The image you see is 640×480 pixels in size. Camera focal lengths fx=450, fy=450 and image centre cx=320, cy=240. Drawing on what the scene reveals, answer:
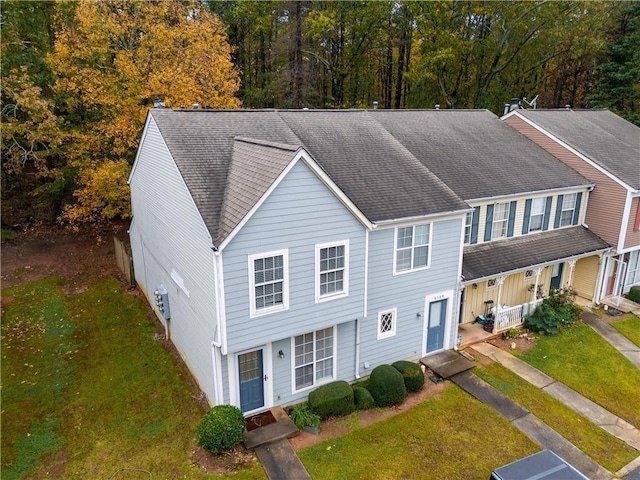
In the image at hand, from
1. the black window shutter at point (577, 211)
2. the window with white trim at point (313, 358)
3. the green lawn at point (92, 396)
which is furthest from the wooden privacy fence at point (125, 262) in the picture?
the black window shutter at point (577, 211)

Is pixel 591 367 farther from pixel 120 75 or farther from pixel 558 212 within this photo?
pixel 120 75

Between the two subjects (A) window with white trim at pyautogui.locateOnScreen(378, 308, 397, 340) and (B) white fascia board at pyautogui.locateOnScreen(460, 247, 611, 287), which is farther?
(B) white fascia board at pyautogui.locateOnScreen(460, 247, 611, 287)

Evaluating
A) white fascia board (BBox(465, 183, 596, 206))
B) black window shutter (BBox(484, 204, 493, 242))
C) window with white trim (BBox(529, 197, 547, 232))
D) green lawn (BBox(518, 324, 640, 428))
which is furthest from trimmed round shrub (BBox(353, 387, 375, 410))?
window with white trim (BBox(529, 197, 547, 232))

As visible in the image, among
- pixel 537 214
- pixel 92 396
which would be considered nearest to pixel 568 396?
pixel 537 214

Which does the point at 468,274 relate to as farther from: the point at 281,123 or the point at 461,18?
the point at 461,18

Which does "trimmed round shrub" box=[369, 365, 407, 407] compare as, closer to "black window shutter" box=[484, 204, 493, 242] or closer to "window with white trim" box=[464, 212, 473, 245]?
"window with white trim" box=[464, 212, 473, 245]

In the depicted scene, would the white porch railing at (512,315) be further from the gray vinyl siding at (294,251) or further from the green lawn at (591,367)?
the gray vinyl siding at (294,251)
